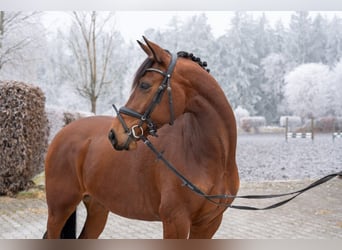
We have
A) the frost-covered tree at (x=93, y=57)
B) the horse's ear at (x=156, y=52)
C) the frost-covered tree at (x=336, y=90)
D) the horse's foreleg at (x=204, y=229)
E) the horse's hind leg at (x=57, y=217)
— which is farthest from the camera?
the frost-covered tree at (x=93, y=57)

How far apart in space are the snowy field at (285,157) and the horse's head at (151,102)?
117 centimetres

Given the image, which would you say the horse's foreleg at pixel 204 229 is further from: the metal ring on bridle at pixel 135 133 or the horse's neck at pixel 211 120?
the metal ring on bridle at pixel 135 133

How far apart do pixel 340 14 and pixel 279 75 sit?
2.06 ft

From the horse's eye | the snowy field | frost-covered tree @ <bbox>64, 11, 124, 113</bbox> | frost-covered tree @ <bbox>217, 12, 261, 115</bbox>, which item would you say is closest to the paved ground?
the snowy field

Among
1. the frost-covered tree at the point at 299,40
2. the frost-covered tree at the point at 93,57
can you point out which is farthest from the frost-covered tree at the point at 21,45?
the frost-covered tree at the point at 299,40

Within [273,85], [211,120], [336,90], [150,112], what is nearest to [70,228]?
[150,112]

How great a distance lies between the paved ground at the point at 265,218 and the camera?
2.54m

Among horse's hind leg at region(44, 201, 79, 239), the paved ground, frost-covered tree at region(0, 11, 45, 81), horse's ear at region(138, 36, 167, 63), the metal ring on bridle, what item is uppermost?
frost-covered tree at region(0, 11, 45, 81)

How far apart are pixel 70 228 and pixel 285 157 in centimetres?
172

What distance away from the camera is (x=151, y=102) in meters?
1.56

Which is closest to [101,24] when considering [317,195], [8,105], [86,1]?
[86,1]

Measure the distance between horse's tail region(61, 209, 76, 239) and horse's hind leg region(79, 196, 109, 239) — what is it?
8 centimetres

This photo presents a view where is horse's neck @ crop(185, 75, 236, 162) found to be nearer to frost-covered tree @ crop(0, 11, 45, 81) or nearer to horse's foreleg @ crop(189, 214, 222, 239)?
horse's foreleg @ crop(189, 214, 222, 239)

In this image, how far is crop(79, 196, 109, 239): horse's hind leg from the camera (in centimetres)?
227
